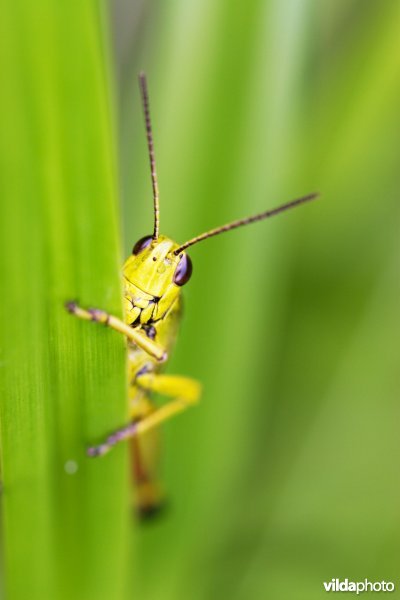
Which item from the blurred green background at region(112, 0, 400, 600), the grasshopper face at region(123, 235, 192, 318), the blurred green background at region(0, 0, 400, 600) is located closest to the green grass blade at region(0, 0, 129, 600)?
the blurred green background at region(0, 0, 400, 600)

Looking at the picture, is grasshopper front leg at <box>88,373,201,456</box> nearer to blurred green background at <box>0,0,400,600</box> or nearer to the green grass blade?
blurred green background at <box>0,0,400,600</box>

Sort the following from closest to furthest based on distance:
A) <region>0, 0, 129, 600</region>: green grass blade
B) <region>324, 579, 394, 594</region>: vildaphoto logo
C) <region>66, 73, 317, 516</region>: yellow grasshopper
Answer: <region>0, 0, 129, 600</region>: green grass blade, <region>66, 73, 317, 516</region>: yellow grasshopper, <region>324, 579, 394, 594</region>: vildaphoto logo

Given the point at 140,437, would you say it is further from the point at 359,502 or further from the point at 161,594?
the point at 359,502

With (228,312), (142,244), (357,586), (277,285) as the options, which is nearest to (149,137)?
(142,244)

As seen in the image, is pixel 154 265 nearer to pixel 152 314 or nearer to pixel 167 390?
pixel 152 314

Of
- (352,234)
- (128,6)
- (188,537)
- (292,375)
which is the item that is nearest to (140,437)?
(188,537)
